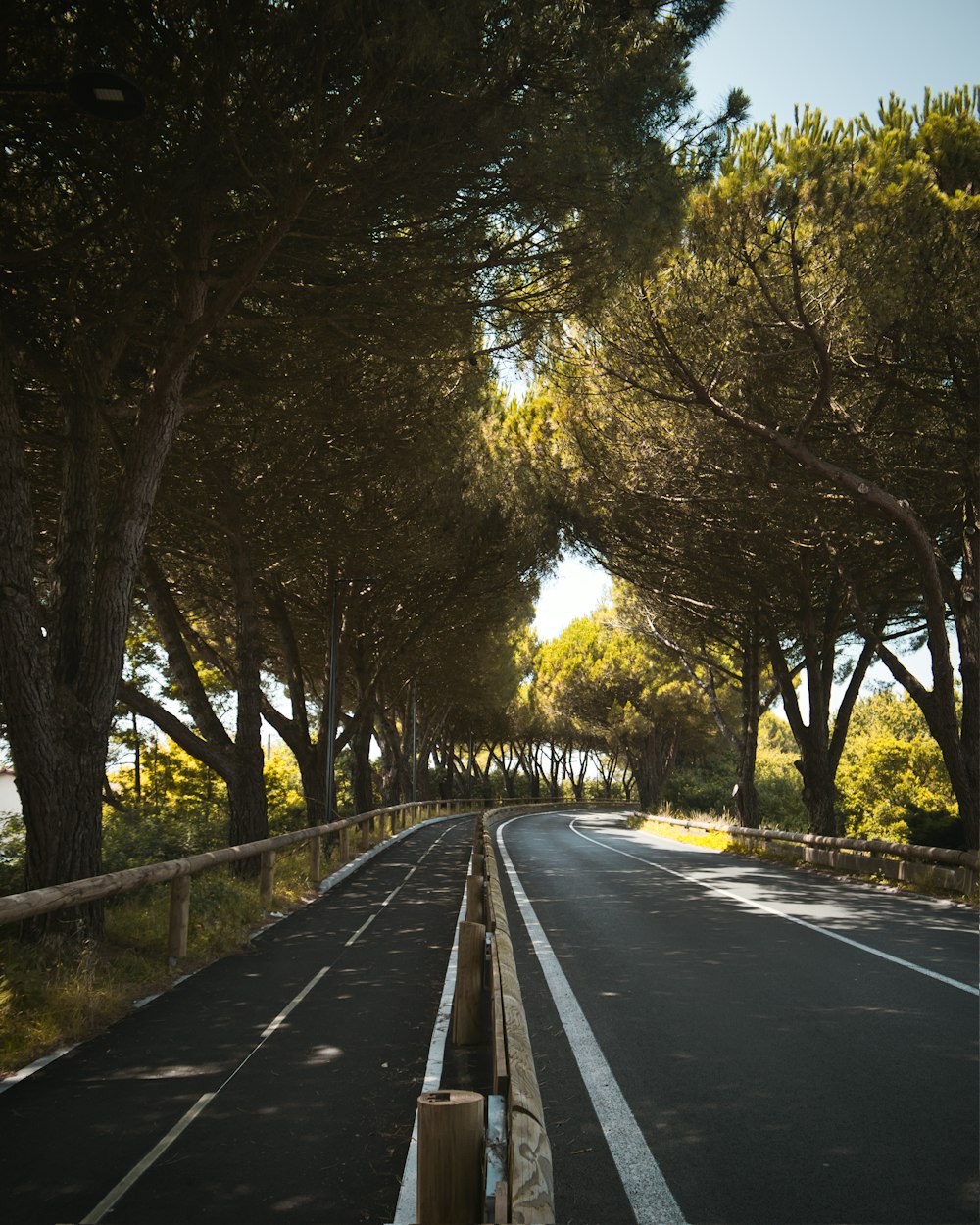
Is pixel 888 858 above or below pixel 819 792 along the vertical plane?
below

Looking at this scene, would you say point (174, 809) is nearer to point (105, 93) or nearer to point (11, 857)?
point (11, 857)

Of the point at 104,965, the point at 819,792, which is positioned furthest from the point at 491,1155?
the point at 819,792

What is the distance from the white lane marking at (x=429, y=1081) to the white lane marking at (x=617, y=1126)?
2.77 ft

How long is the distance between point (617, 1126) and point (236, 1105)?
196 cm

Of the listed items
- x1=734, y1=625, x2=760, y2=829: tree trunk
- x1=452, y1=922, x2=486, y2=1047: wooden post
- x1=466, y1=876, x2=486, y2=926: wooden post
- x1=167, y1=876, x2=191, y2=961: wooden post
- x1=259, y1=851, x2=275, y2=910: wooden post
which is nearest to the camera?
x1=452, y1=922, x2=486, y2=1047: wooden post

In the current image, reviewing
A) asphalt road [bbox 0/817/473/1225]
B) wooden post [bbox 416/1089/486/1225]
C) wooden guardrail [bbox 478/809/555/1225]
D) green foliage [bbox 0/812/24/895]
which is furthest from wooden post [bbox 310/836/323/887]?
wooden post [bbox 416/1089/486/1225]

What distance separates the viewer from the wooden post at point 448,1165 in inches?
98.6

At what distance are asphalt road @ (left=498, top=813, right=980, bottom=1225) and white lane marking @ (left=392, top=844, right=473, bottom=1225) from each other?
60 cm

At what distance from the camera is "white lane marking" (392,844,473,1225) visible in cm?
368

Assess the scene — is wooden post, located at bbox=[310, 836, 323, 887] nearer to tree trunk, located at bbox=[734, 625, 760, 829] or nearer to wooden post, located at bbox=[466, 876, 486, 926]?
wooden post, located at bbox=[466, 876, 486, 926]

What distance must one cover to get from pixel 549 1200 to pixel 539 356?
14.8 metres

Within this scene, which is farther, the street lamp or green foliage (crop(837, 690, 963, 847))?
green foliage (crop(837, 690, 963, 847))

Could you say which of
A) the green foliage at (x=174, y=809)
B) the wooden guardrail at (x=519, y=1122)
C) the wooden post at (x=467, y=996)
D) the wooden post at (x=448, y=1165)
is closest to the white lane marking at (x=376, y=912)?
the green foliage at (x=174, y=809)

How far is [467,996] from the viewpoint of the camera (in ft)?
19.7
